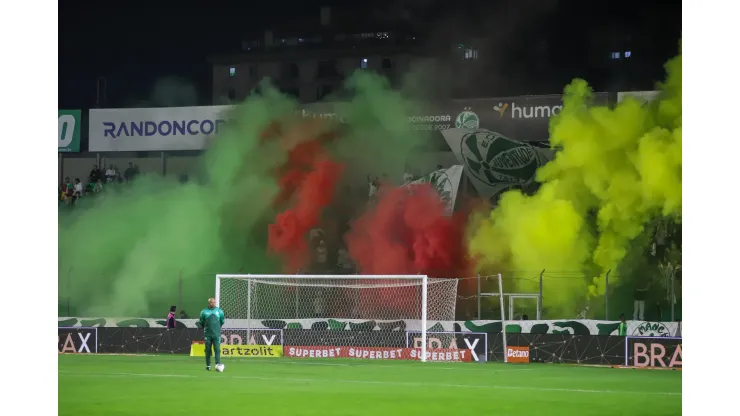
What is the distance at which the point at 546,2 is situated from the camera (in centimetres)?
3819

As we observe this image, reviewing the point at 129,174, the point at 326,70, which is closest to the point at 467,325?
the point at 129,174

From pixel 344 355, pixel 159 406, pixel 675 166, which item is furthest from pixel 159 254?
pixel 159 406

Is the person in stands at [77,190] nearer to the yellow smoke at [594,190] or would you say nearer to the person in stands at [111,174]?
the person in stands at [111,174]

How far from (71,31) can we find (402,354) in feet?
56.0

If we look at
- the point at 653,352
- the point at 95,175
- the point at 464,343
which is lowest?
the point at 464,343

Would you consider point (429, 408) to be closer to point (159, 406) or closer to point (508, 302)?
point (159, 406)

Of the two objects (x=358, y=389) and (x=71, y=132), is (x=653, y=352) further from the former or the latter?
(x=71, y=132)

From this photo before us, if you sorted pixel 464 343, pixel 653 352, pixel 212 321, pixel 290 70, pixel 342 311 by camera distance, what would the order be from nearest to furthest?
pixel 212 321 → pixel 653 352 → pixel 464 343 → pixel 342 311 → pixel 290 70

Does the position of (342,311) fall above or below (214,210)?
below

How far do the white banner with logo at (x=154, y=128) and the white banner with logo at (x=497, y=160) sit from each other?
872cm

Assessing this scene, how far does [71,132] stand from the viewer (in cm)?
3641

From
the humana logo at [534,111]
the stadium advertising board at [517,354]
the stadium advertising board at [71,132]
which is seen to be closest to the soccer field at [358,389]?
the stadium advertising board at [517,354]

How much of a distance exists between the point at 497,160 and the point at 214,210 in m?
9.21

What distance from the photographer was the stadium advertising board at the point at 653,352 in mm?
18750
